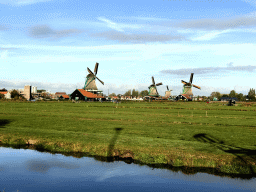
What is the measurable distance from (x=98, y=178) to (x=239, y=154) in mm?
11837

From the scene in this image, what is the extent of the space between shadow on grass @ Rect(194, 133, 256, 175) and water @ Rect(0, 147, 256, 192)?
1.51 metres

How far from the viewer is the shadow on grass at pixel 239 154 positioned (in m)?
20.1

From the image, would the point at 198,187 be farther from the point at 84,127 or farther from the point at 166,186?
the point at 84,127

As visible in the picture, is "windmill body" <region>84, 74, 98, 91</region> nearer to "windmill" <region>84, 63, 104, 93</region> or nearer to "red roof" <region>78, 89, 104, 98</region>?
"windmill" <region>84, 63, 104, 93</region>

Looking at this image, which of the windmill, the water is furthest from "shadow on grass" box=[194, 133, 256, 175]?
the windmill

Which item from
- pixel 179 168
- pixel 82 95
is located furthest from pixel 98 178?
pixel 82 95

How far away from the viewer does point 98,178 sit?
19.1 metres

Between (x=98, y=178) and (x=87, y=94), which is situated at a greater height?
(x=87, y=94)

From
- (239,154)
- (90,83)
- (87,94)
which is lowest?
(239,154)

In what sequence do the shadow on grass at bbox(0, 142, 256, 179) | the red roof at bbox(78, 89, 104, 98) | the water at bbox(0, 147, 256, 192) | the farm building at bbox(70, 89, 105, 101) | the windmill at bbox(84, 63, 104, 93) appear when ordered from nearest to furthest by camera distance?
the water at bbox(0, 147, 256, 192) → the shadow on grass at bbox(0, 142, 256, 179) → the farm building at bbox(70, 89, 105, 101) → the red roof at bbox(78, 89, 104, 98) → the windmill at bbox(84, 63, 104, 93)

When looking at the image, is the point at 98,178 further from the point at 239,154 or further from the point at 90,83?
the point at 90,83

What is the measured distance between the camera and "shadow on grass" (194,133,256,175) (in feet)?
66.0

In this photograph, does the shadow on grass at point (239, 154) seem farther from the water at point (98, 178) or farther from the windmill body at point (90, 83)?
the windmill body at point (90, 83)

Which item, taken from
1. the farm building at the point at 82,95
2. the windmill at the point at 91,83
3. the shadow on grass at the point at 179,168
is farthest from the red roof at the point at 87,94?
the shadow on grass at the point at 179,168
